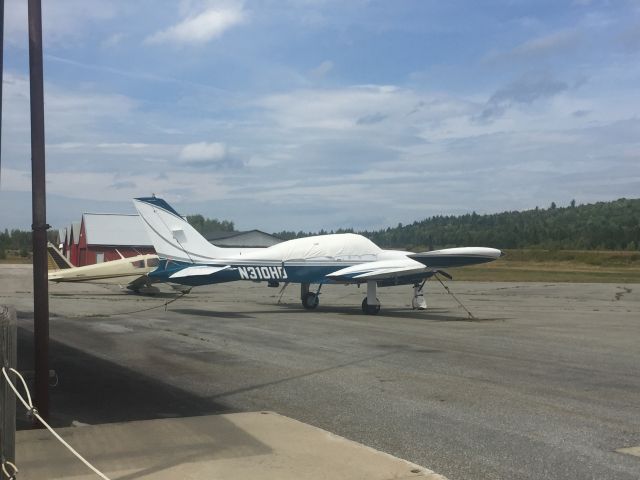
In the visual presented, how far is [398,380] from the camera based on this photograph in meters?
9.96

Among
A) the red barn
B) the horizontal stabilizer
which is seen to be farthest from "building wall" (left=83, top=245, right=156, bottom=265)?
the horizontal stabilizer

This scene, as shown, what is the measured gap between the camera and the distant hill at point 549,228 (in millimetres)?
101150

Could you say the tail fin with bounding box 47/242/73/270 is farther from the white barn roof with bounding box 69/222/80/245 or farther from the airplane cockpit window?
the white barn roof with bounding box 69/222/80/245

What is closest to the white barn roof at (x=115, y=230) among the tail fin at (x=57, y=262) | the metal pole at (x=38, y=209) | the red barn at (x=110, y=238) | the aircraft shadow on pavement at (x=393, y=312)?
the red barn at (x=110, y=238)

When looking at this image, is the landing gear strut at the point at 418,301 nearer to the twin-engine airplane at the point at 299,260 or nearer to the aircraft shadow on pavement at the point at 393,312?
the twin-engine airplane at the point at 299,260

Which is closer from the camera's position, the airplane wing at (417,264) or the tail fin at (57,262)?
the airplane wing at (417,264)

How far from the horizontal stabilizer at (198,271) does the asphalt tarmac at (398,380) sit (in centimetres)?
140

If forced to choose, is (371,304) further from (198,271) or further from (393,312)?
(198,271)

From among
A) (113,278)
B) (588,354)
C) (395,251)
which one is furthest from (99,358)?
(113,278)

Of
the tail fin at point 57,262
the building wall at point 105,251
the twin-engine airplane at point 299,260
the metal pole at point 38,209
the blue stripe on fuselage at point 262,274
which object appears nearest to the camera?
the metal pole at point 38,209

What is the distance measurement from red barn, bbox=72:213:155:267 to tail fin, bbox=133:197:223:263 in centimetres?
4117

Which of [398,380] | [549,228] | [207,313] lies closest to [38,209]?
[398,380]

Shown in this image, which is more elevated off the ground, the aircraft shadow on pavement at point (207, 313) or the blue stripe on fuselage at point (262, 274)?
the blue stripe on fuselage at point (262, 274)

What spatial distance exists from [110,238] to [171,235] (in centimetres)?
4702
